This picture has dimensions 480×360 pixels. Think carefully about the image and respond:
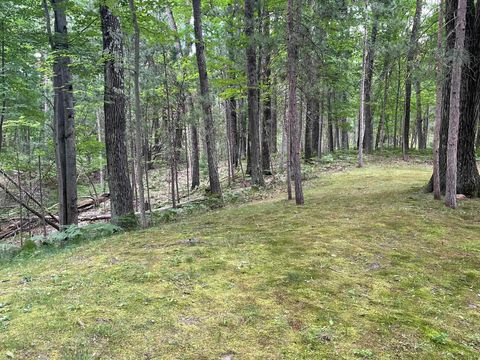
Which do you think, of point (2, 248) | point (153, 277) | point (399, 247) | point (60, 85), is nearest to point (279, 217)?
point (399, 247)

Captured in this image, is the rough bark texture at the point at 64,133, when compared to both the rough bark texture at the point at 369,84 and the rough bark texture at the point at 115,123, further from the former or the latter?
the rough bark texture at the point at 369,84

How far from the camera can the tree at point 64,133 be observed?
958 centimetres

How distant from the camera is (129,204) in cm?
930

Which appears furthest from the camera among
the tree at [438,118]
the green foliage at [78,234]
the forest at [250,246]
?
the tree at [438,118]

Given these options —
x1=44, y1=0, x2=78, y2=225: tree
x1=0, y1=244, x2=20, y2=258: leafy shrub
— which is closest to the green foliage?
x1=0, y1=244, x2=20, y2=258: leafy shrub

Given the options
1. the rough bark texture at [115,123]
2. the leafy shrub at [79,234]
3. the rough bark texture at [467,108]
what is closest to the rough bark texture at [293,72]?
the rough bark texture at [467,108]

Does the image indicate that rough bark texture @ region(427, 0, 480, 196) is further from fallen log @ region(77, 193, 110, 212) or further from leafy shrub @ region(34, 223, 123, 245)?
fallen log @ region(77, 193, 110, 212)

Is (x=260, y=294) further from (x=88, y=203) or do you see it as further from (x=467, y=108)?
(x=88, y=203)

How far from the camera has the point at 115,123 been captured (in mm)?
8875

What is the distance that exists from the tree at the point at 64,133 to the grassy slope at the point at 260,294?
11.1 feet

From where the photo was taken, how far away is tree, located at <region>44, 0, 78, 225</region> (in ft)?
31.4

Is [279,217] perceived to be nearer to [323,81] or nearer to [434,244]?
[434,244]

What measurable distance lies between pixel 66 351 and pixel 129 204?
6.55m

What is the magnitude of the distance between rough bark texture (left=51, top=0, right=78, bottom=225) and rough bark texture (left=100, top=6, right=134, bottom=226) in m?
1.50
